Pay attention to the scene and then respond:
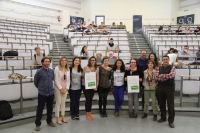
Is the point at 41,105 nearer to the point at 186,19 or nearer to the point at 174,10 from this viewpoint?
the point at 186,19

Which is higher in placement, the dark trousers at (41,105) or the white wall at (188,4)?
the white wall at (188,4)

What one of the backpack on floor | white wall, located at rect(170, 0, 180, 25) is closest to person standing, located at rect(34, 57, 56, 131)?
the backpack on floor

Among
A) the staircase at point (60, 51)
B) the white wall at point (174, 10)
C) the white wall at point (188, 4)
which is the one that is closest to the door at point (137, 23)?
the white wall at point (174, 10)

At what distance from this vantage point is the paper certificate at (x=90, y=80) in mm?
3559

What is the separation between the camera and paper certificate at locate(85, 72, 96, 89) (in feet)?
11.7

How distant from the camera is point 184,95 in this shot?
4656mm

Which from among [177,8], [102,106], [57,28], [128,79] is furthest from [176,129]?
[177,8]

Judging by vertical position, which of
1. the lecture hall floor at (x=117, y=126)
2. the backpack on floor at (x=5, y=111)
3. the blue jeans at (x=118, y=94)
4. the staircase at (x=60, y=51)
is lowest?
the lecture hall floor at (x=117, y=126)

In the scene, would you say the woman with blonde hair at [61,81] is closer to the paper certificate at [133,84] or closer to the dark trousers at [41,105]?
the dark trousers at [41,105]

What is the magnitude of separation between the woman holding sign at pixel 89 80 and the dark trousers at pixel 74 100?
0.54ft

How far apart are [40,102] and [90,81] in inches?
40.4

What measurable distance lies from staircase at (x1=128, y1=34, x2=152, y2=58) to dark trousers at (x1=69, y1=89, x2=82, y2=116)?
15.2ft

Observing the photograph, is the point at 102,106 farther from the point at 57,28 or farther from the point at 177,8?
the point at 177,8

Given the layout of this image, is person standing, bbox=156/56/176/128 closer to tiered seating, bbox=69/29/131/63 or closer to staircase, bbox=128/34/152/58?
tiered seating, bbox=69/29/131/63
